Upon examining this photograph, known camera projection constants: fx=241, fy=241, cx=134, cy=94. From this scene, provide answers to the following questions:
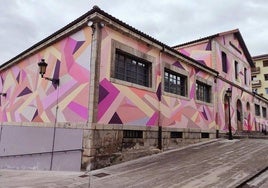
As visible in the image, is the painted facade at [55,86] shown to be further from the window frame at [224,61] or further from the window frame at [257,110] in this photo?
the window frame at [257,110]

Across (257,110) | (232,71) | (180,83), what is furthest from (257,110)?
(180,83)

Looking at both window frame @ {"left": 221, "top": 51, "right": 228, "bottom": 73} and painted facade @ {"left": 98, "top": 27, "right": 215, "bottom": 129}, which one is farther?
Answer: window frame @ {"left": 221, "top": 51, "right": 228, "bottom": 73}

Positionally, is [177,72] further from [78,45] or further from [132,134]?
[78,45]

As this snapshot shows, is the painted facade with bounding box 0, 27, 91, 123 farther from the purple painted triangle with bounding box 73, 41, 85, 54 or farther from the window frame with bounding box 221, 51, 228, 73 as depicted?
the window frame with bounding box 221, 51, 228, 73

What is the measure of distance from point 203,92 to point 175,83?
9.77ft

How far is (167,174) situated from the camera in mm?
6582

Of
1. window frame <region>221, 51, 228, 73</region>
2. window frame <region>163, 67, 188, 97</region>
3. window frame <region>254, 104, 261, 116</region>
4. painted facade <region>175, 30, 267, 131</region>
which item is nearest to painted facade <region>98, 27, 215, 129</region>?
window frame <region>163, 67, 188, 97</region>

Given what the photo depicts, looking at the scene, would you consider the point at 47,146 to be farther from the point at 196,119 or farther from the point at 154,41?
the point at 196,119

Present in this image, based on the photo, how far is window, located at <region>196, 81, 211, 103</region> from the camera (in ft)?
44.2

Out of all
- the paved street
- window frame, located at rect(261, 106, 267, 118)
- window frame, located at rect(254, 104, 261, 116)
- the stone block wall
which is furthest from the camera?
window frame, located at rect(261, 106, 267, 118)

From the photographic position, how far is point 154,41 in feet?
34.0

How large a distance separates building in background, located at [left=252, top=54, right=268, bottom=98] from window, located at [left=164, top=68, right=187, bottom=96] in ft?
98.4

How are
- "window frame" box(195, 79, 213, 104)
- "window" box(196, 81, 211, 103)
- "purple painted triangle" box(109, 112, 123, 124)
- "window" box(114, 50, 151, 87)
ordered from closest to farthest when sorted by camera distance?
1. "purple painted triangle" box(109, 112, 123, 124)
2. "window" box(114, 50, 151, 87)
3. "window frame" box(195, 79, 213, 104)
4. "window" box(196, 81, 211, 103)

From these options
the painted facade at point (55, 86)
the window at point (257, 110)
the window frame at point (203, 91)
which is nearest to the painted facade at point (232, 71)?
the window at point (257, 110)
